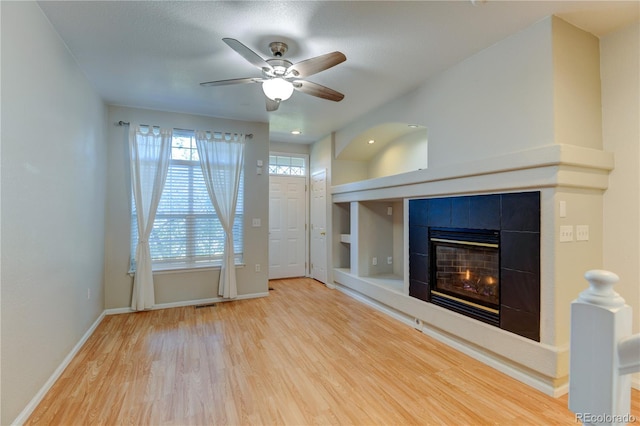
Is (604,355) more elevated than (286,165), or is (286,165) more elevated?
(286,165)

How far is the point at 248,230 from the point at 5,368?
3.18m

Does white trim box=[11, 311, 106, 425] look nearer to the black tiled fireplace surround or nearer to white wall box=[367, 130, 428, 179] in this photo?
the black tiled fireplace surround

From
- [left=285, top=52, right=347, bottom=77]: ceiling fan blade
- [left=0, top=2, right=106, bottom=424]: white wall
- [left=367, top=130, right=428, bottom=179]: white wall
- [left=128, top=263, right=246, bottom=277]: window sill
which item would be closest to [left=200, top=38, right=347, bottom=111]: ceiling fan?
[left=285, top=52, right=347, bottom=77]: ceiling fan blade

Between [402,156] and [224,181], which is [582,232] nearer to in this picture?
[402,156]

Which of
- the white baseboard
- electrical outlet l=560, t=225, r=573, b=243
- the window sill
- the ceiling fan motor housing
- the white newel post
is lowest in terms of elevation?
the white baseboard

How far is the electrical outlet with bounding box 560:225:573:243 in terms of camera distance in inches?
88.4

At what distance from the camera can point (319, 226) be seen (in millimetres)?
5863

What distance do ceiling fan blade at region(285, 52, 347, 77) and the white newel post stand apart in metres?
2.04

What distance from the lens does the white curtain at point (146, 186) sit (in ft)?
13.3

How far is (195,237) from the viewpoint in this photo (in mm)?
4512

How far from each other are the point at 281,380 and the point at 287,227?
3.89 metres

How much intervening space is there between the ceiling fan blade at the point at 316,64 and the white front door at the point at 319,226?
3191 mm

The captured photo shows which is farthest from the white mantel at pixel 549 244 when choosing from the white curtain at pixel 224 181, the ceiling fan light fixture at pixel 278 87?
the white curtain at pixel 224 181

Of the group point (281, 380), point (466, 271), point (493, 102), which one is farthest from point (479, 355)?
point (493, 102)
